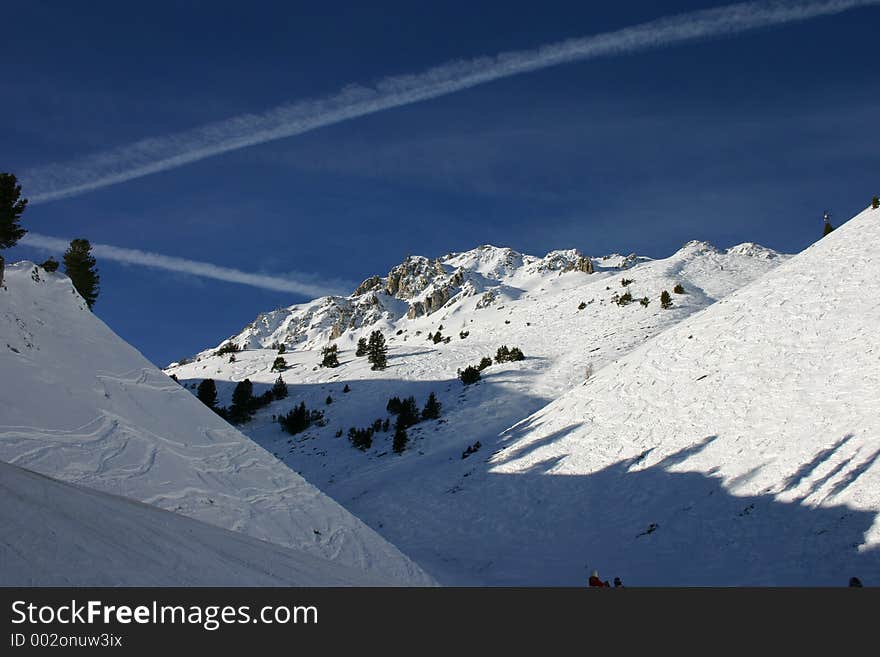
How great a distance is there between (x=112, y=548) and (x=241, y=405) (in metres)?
41.6

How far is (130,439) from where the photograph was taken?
53.1ft

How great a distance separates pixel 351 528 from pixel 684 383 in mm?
17636

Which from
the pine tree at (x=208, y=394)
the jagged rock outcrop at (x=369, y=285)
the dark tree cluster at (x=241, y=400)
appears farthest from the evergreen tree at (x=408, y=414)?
the jagged rock outcrop at (x=369, y=285)

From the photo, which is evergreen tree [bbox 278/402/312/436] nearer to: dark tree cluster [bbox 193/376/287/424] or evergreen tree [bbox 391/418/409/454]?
dark tree cluster [bbox 193/376/287/424]

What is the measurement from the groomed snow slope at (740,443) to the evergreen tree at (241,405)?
24794mm

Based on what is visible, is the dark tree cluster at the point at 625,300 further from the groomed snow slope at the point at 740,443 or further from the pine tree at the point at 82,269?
the pine tree at the point at 82,269

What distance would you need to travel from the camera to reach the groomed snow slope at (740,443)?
52.5ft

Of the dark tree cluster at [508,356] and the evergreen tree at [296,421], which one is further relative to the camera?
the dark tree cluster at [508,356]

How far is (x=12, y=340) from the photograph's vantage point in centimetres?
1678

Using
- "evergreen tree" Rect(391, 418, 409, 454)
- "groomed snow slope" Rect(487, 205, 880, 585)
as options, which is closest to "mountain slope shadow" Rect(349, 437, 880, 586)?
"groomed snow slope" Rect(487, 205, 880, 585)

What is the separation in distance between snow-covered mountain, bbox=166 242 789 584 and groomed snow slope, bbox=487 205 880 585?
1.96 metres

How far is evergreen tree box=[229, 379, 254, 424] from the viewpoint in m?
46.4

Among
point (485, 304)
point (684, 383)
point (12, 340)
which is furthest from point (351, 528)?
point (485, 304)
